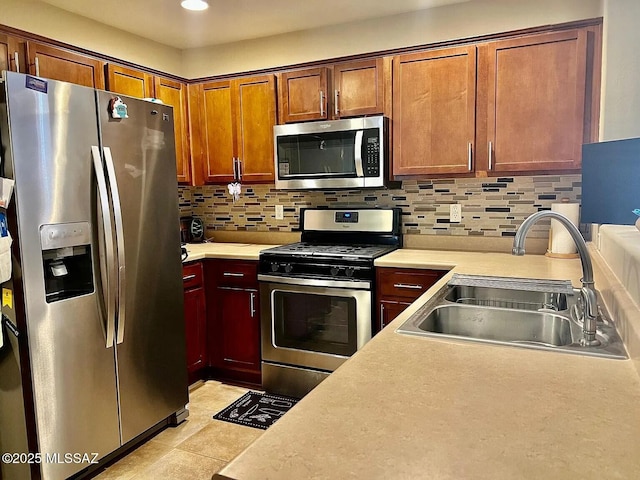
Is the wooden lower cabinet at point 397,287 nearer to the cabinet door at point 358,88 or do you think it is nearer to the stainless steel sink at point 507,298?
the stainless steel sink at point 507,298

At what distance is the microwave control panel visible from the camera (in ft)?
9.58

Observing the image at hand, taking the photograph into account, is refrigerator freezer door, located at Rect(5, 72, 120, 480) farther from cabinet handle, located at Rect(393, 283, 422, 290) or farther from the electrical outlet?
the electrical outlet

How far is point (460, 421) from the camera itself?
81cm

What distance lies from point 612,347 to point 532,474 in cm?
65

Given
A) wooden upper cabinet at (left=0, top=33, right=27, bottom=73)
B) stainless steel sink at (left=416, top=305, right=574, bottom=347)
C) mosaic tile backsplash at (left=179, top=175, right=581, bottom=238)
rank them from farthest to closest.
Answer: mosaic tile backsplash at (left=179, top=175, right=581, bottom=238) < wooden upper cabinet at (left=0, top=33, right=27, bottom=73) < stainless steel sink at (left=416, top=305, right=574, bottom=347)

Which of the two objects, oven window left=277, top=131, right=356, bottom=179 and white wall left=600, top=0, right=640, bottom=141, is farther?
oven window left=277, top=131, right=356, bottom=179

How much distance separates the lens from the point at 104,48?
314 cm

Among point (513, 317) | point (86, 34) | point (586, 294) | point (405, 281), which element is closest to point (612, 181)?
point (586, 294)

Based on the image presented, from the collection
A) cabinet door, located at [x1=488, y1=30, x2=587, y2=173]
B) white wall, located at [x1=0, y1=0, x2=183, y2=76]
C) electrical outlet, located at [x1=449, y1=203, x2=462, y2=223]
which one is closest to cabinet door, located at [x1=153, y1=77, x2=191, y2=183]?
white wall, located at [x1=0, y1=0, x2=183, y2=76]

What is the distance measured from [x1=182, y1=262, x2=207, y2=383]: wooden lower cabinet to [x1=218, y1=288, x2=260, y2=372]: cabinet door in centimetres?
12

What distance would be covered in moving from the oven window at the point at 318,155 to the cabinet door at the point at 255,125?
0.62 ft

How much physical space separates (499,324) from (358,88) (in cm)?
197

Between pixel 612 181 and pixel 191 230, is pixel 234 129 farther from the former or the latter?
pixel 612 181

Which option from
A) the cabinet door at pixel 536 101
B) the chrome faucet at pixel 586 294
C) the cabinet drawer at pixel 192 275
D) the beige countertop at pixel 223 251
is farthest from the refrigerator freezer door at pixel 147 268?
the cabinet door at pixel 536 101
